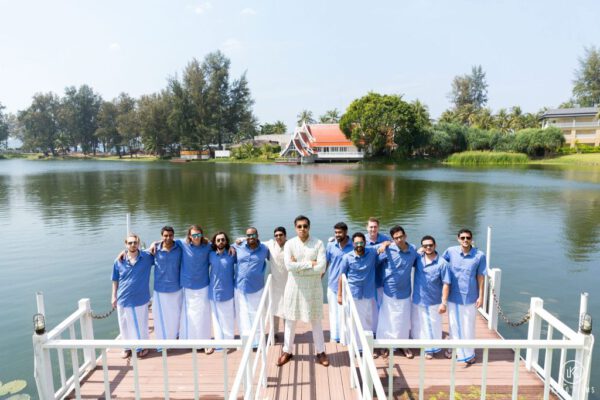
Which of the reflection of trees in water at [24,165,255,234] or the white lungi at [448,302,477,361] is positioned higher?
the white lungi at [448,302,477,361]

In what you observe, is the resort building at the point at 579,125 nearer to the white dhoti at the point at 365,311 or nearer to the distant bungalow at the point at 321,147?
the distant bungalow at the point at 321,147

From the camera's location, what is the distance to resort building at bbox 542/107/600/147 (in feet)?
206

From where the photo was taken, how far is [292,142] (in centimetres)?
6431

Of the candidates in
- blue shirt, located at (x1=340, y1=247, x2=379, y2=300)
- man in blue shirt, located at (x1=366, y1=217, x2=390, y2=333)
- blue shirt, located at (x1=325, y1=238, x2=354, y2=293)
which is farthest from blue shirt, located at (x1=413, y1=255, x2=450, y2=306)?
blue shirt, located at (x1=325, y1=238, x2=354, y2=293)

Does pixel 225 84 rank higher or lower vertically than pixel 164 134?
higher

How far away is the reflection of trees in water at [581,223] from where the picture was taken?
43.4ft

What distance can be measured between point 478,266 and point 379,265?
46.9 inches

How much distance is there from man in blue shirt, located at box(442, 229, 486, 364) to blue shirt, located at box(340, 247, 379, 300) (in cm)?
100

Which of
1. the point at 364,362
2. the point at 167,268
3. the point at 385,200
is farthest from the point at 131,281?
the point at 385,200

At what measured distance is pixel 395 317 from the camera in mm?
5348

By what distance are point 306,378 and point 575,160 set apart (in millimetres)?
60204

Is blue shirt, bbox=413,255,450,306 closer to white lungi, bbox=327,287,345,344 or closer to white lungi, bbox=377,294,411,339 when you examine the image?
white lungi, bbox=377,294,411,339

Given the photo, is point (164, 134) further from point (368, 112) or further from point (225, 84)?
point (368, 112)

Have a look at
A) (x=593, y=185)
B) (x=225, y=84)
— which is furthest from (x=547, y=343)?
(x=225, y=84)
